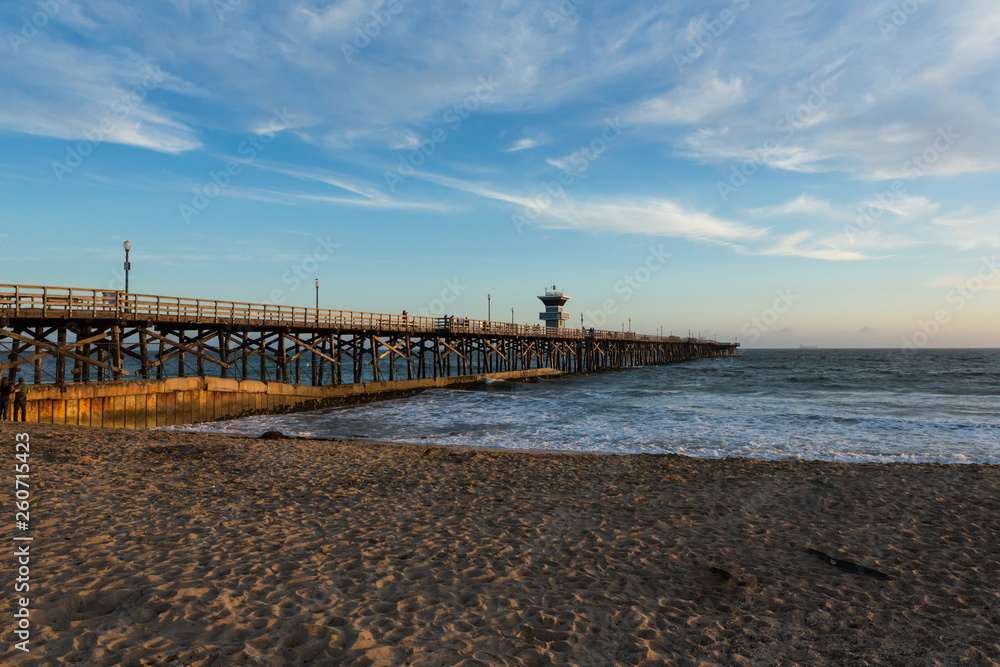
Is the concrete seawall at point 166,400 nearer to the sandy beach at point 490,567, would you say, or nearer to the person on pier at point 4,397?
the person on pier at point 4,397

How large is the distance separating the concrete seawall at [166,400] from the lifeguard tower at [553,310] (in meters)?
38.0

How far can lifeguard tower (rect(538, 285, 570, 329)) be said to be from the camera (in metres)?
62.7

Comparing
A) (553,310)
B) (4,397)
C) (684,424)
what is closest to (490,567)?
(4,397)

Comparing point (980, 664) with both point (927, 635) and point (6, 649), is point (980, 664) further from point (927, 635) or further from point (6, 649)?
point (6, 649)

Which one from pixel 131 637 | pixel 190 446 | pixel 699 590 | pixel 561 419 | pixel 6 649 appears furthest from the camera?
pixel 561 419

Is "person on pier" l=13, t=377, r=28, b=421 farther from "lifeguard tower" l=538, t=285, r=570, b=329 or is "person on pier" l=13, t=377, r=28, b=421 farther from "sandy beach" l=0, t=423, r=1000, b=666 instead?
"lifeguard tower" l=538, t=285, r=570, b=329

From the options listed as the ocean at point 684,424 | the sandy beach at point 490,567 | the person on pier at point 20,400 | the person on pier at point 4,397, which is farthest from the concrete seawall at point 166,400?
the sandy beach at point 490,567

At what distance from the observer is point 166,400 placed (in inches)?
734

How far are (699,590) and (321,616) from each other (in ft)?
12.1

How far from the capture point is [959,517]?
327 inches

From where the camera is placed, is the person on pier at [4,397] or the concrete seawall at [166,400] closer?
the person on pier at [4,397]

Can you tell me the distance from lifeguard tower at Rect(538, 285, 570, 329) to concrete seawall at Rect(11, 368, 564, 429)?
3801 cm

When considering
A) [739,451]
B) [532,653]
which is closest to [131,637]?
[532,653]

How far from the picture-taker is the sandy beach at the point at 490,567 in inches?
171
